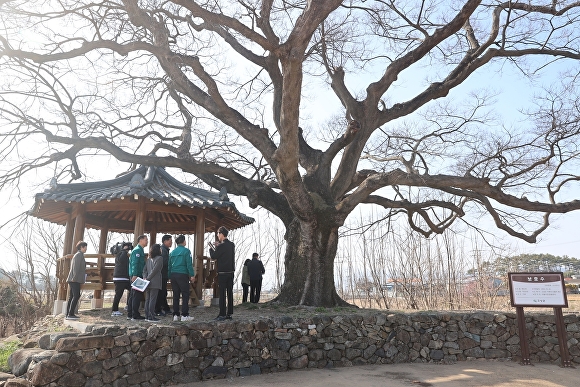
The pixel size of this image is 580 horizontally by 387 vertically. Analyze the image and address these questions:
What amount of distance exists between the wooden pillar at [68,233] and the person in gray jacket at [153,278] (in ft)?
10.1

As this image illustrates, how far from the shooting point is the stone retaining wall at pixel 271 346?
482 centimetres

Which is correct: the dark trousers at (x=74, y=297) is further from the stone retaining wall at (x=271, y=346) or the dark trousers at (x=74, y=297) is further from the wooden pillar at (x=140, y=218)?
the wooden pillar at (x=140, y=218)

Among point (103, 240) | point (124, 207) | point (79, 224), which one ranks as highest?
point (124, 207)

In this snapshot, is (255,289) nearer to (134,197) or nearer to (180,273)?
(180,273)

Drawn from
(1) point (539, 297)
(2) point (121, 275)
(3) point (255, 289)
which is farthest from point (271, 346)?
(1) point (539, 297)

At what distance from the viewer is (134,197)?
7.58 meters

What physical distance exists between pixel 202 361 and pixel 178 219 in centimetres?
574

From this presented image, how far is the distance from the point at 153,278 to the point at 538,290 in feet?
20.9

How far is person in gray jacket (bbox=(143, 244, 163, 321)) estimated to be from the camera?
20.3 feet

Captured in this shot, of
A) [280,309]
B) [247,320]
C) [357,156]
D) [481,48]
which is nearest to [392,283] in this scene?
[357,156]

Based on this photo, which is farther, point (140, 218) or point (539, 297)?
point (140, 218)

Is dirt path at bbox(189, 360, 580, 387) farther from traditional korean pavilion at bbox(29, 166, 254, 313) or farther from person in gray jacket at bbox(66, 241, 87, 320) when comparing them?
traditional korean pavilion at bbox(29, 166, 254, 313)

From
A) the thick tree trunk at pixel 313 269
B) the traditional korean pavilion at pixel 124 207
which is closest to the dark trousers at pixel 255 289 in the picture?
the traditional korean pavilion at pixel 124 207

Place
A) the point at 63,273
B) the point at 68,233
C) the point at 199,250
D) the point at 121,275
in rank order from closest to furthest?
the point at 121,275 < the point at 63,273 < the point at 68,233 < the point at 199,250
